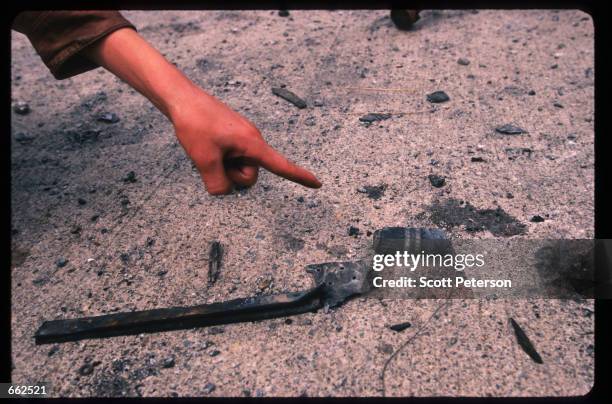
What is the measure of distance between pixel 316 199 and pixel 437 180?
0.60 meters

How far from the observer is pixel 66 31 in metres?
A: 1.49

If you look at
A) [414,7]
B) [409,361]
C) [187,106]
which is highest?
[187,106]

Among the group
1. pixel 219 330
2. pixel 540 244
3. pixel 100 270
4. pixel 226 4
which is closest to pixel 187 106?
pixel 219 330

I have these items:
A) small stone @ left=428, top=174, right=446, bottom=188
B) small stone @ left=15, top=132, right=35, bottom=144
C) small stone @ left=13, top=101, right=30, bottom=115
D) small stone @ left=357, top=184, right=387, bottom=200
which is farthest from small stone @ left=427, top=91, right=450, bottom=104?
small stone @ left=13, top=101, right=30, bottom=115

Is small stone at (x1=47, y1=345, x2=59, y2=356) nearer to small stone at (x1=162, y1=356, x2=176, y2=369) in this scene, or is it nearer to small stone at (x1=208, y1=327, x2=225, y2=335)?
small stone at (x1=162, y1=356, x2=176, y2=369)

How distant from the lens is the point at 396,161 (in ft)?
7.82

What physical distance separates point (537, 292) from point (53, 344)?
1.85m

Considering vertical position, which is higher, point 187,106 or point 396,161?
point 187,106

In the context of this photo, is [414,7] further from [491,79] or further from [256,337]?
[256,337]

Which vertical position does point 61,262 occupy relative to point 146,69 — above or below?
below

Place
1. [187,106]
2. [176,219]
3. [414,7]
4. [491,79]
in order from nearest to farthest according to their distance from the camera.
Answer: [187,106], [176,219], [491,79], [414,7]

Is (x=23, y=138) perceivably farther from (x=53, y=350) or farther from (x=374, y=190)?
(x=374, y=190)

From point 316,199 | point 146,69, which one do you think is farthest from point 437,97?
point 146,69

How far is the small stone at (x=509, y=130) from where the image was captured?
2.51 metres
